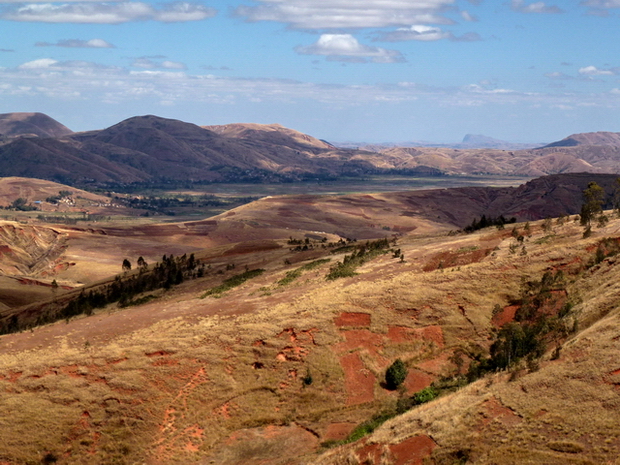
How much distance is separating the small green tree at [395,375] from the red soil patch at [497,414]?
9.93m

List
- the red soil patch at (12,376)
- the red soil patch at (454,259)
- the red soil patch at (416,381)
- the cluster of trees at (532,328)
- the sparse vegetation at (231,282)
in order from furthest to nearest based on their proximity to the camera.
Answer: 1. the sparse vegetation at (231,282)
2. the red soil patch at (454,259)
3. the red soil patch at (416,381)
4. the red soil patch at (12,376)
5. the cluster of trees at (532,328)

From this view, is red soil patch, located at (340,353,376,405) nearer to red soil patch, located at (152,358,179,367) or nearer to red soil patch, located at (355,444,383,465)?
red soil patch, located at (355,444,383,465)

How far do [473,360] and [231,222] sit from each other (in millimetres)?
144823

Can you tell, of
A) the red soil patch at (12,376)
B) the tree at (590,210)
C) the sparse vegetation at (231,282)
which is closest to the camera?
the red soil patch at (12,376)

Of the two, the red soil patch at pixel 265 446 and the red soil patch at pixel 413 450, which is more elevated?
the red soil patch at pixel 413 450

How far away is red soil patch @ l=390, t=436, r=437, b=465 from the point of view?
22.1 metres

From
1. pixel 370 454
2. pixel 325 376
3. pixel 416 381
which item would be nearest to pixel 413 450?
pixel 370 454

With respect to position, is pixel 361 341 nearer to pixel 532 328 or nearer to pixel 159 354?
pixel 532 328

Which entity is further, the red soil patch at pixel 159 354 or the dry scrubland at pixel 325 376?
the red soil patch at pixel 159 354

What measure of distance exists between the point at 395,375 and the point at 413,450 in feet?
37.6

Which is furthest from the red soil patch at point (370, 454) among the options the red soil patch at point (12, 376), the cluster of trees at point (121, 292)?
the cluster of trees at point (121, 292)

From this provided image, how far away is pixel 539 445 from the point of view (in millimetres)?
20781

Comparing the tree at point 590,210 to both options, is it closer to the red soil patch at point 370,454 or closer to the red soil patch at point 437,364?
the red soil patch at point 437,364

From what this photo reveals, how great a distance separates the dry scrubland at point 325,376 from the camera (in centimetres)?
2297
